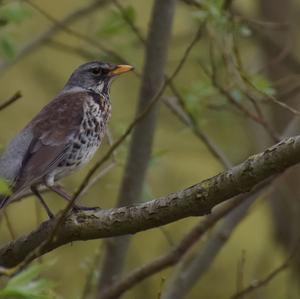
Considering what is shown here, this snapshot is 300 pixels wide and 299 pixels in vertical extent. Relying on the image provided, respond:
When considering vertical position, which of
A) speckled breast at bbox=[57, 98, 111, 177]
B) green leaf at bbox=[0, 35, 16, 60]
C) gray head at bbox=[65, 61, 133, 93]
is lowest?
speckled breast at bbox=[57, 98, 111, 177]

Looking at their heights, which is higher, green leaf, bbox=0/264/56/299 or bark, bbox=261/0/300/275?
green leaf, bbox=0/264/56/299

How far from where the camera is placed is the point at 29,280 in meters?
3.56

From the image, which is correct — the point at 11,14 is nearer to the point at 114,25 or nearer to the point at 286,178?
the point at 114,25

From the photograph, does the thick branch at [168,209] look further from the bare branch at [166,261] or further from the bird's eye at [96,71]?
the bird's eye at [96,71]

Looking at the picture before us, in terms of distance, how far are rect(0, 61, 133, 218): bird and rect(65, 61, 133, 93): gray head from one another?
28 centimetres

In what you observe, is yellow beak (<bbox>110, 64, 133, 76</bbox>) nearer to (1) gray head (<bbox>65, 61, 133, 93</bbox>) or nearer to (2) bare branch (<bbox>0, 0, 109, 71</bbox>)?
(1) gray head (<bbox>65, 61, 133, 93</bbox>)

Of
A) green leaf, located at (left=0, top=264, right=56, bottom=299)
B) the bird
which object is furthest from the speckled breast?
green leaf, located at (left=0, top=264, right=56, bottom=299)

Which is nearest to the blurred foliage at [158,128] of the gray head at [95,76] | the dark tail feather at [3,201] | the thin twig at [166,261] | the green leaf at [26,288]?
the gray head at [95,76]

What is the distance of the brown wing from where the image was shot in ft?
18.3

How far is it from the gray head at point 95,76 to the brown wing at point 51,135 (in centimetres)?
49

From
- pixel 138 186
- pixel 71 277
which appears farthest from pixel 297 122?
pixel 71 277

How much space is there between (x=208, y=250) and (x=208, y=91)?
1.12 meters

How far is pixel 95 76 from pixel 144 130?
24.5 inches

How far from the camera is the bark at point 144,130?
249 inches
